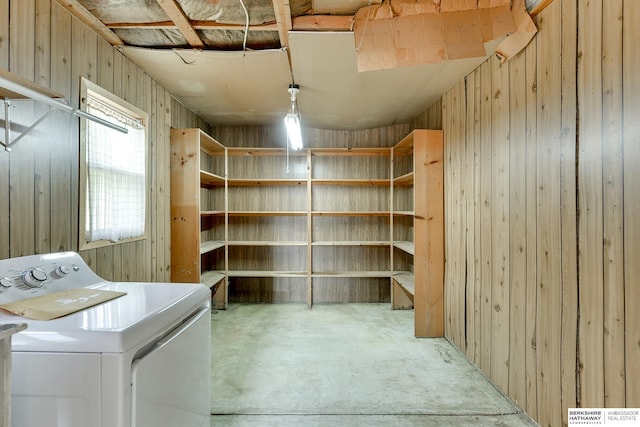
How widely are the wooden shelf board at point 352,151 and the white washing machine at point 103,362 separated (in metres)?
2.74

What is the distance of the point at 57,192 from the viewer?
5.10ft

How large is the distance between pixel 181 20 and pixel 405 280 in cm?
306

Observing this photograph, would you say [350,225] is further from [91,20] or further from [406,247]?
[91,20]

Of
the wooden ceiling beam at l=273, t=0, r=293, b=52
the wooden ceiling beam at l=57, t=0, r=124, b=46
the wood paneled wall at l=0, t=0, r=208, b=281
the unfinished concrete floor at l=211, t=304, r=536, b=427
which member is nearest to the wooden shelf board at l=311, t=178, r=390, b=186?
the unfinished concrete floor at l=211, t=304, r=536, b=427

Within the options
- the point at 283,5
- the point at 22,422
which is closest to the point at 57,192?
the point at 22,422

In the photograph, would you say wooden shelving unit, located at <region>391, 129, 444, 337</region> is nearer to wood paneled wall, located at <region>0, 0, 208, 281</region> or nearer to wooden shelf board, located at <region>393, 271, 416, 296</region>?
wooden shelf board, located at <region>393, 271, 416, 296</region>

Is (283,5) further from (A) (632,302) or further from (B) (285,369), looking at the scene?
(B) (285,369)

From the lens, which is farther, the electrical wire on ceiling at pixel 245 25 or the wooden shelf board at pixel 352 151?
the wooden shelf board at pixel 352 151

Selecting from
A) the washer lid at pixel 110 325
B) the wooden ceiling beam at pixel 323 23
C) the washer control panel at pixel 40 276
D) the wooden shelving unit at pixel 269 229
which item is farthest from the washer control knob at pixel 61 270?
the wooden shelving unit at pixel 269 229

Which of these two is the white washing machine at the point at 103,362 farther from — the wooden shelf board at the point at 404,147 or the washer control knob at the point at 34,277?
the wooden shelf board at the point at 404,147

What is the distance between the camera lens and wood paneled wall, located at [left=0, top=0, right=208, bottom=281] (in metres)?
1.31

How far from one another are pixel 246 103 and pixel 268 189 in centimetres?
115

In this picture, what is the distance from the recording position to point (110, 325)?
2.89 ft

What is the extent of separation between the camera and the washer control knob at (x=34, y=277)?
114 cm
